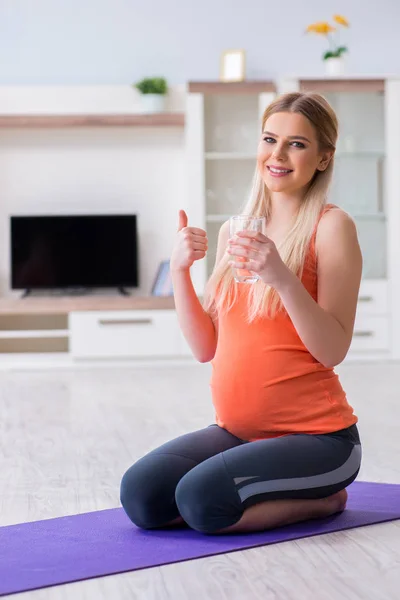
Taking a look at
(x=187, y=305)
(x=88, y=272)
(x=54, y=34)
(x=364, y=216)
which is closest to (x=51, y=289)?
(x=88, y=272)

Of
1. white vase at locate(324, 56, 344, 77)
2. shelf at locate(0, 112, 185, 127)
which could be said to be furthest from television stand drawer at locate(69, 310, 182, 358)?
white vase at locate(324, 56, 344, 77)

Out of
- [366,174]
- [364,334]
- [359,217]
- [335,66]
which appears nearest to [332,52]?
A: [335,66]

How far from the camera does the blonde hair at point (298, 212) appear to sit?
77.5 inches

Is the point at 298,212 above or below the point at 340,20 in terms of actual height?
below

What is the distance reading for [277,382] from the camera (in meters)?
1.94

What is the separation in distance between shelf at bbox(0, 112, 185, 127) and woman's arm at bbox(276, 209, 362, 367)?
12.7 feet

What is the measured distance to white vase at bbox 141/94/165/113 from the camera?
18.8 ft

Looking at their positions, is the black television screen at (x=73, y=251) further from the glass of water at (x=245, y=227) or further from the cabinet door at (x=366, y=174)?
the glass of water at (x=245, y=227)

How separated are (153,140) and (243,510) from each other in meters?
4.35

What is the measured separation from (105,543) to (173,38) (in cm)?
455

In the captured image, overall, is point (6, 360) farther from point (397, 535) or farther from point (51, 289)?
point (397, 535)

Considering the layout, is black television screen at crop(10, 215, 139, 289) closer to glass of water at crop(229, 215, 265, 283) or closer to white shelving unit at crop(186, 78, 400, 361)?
white shelving unit at crop(186, 78, 400, 361)

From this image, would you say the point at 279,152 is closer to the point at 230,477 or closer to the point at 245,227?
the point at 245,227

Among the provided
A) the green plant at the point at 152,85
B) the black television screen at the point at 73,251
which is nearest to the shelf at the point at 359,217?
the black television screen at the point at 73,251
